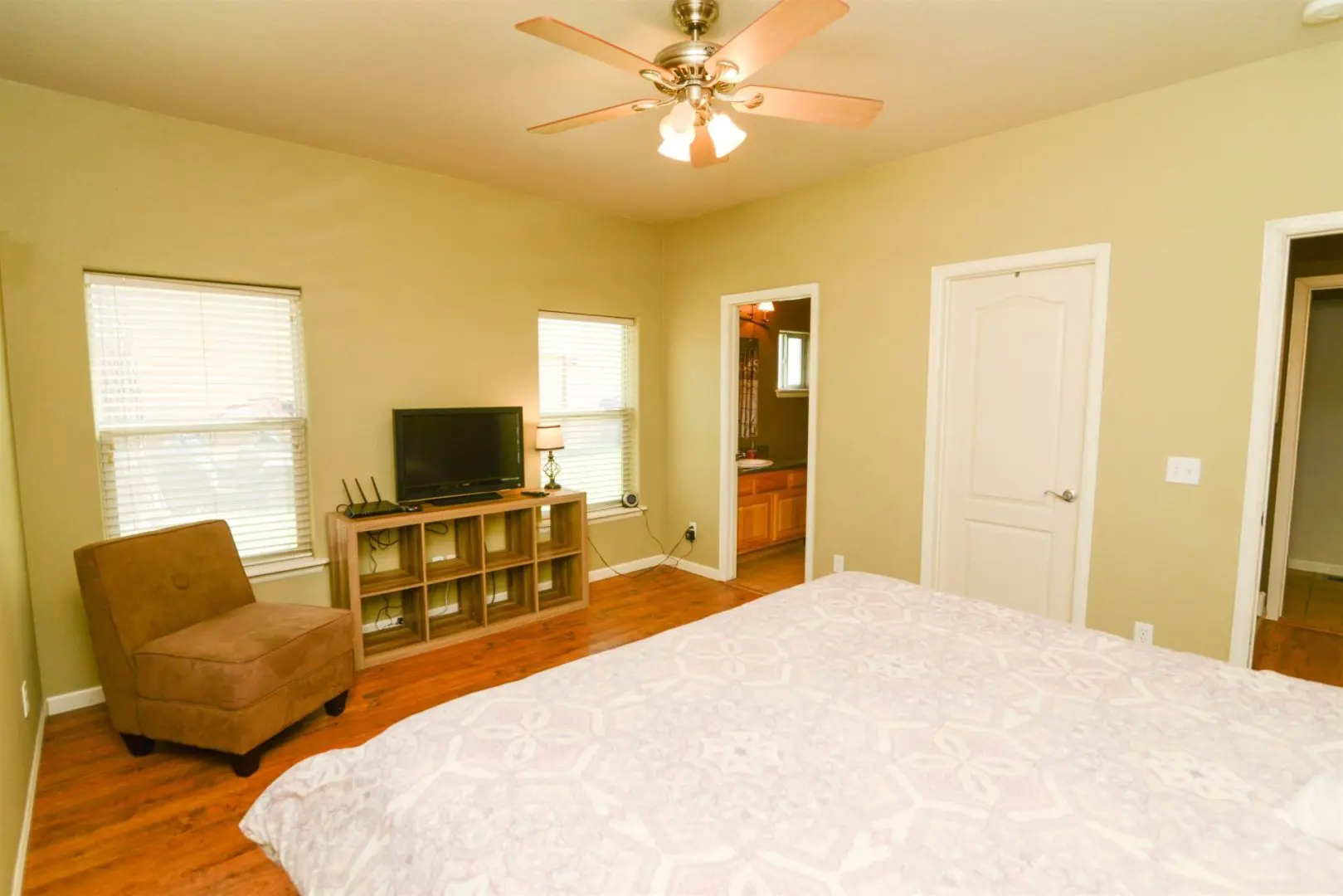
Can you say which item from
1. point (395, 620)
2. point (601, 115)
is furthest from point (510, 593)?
point (601, 115)

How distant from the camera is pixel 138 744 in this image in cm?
245

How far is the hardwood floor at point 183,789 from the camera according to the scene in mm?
1877

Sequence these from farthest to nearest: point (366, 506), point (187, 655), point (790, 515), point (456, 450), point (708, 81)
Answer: point (790, 515), point (456, 450), point (366, 506), point (187, 655), point (708, 81)

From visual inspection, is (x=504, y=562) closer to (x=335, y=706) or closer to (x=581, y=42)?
(x=335, y=706)

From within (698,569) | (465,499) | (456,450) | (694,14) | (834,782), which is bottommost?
(698,569)

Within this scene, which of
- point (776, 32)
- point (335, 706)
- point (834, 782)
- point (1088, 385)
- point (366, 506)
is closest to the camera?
point (834, 782)

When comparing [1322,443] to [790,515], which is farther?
[790,515]

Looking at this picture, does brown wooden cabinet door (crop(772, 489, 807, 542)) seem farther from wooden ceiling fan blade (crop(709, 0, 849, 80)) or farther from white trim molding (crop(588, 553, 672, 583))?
wooden ceiling fan blade (crop(709, 0, 849, 80))

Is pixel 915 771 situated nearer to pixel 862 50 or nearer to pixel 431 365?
pixel 862 50

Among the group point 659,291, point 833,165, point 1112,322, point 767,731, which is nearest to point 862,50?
point 833,165

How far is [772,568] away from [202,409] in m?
3.91

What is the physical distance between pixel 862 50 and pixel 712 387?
258 cm

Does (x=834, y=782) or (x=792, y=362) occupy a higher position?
(x=792, y=362)

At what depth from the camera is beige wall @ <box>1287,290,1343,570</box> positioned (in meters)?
4.56
